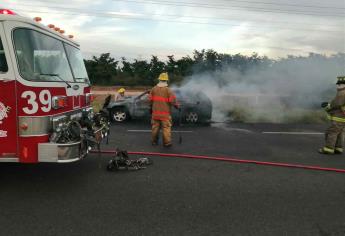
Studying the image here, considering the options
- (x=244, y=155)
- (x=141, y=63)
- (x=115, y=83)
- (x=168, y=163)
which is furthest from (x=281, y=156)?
(x=141, y=63)

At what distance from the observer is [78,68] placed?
5949mm

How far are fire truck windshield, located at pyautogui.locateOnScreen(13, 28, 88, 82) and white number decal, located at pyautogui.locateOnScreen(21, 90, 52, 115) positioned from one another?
17 cm

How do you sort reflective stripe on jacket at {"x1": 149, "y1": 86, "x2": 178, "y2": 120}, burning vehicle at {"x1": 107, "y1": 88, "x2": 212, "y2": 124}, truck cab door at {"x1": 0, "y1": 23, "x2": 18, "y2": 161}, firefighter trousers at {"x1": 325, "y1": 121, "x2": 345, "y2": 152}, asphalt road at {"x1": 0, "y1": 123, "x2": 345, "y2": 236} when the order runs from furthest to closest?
burning vehicle at {"x1": 107, "y1": 88, "x2": 212, "y2": 124}
reflective stripe on jacket at {"x1": 149, "y1": 86, "x2": 178, "y2": 120}
firefighter trousers at {"x1": 325, "y1": 121, "x2": 345, "y2": 152}
truck cab door at {"x1": 0, "y1": 23, "x2": 18, "y2": 161}
asphalt road at {"x1": 0, "y1": 123, "x2": 345, "y2": 236}

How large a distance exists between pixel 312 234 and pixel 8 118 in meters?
3.61

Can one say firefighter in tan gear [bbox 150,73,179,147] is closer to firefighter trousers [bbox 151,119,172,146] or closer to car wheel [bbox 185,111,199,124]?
firefighter trousers [bbox 151,119,172,146]

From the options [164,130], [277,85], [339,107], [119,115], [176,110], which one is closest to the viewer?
[339,107]

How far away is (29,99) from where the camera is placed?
13.9 feet

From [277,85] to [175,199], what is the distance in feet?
43.7

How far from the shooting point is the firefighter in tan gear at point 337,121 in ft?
24.8

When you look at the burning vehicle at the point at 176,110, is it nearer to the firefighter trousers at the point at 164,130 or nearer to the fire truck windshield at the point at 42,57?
the firefighter trousers at the point at 164,130

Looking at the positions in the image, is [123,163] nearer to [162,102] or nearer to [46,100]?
[46,100]

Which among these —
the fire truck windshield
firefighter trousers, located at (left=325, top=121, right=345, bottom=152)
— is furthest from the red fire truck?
firefighter trousers, located at (left=325, top=121, right=345, bottom=152)

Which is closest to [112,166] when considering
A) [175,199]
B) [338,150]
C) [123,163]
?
[123,163]

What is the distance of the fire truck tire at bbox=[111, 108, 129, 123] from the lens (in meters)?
12.8
